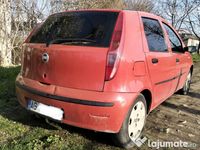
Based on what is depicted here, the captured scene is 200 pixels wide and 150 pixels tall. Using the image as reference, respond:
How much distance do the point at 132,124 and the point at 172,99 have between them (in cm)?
277

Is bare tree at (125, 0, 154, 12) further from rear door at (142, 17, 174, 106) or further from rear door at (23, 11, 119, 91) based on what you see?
rear door at (23, 11, 119, 91)

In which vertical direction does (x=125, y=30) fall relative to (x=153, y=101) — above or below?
above

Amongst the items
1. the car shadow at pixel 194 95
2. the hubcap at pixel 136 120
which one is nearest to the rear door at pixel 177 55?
the car shadow at pixel 194 95

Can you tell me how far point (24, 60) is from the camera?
12.4 feet

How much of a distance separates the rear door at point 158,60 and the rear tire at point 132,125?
39cm

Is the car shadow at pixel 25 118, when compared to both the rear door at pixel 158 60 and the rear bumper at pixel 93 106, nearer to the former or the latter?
the rear bumper at pixel 93 106

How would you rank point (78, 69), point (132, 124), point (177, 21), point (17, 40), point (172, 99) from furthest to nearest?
point (177, 21)
point (17, 40)
point (172, 99)
point (132, 124)
point (78, 69)

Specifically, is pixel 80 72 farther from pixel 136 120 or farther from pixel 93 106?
pixel 136 120

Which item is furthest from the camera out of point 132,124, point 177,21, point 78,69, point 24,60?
point 177,21

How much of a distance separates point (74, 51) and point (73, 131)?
1.18m

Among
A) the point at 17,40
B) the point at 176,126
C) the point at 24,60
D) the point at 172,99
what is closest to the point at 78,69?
the point at 24,60

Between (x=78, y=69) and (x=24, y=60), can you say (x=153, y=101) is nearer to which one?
(x=78, y=69)

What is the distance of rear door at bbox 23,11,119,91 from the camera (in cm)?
319

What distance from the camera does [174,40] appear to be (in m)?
5.18
